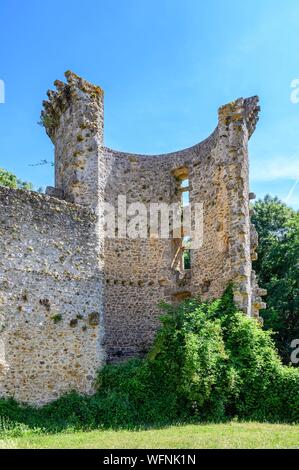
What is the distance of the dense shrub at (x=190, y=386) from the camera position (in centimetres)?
1314

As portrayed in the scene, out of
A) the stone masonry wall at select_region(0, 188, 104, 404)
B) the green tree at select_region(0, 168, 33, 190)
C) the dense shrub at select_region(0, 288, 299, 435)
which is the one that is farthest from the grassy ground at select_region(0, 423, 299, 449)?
the green tree at select_region(0, 168, 33, 190)

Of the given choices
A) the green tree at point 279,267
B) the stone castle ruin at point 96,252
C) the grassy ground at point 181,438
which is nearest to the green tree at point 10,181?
the stone castle ruin at point 96,252

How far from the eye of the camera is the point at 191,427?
1210 cm

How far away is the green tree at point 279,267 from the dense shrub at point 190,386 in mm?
8410

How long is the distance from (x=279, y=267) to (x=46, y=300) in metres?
14.4

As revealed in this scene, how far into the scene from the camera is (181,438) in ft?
34.3

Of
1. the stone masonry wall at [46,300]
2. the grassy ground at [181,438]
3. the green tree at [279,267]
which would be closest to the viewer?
the grassy ground at [181,438]

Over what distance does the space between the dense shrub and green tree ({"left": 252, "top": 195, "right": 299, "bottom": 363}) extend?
8410 mm

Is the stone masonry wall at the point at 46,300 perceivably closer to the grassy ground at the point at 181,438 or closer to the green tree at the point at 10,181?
the grassy ground at the point at 181,438

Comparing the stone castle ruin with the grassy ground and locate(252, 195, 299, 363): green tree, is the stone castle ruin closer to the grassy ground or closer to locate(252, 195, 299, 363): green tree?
the grassy ground

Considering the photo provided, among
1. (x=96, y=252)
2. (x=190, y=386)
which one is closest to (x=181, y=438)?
(x=190, y=386)

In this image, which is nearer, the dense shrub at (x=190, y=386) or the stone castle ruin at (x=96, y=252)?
the dense shrub at (x=190, y=386)

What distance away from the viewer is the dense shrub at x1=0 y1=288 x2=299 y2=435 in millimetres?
13141
